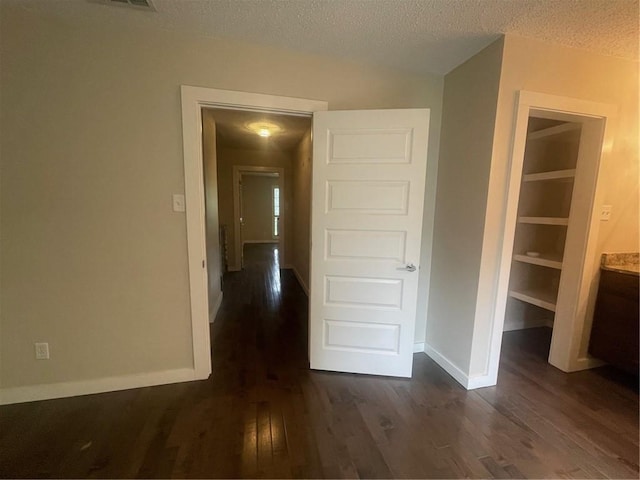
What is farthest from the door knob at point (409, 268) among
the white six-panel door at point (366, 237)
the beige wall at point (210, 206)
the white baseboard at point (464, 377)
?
the beige wall at point (210, 206)

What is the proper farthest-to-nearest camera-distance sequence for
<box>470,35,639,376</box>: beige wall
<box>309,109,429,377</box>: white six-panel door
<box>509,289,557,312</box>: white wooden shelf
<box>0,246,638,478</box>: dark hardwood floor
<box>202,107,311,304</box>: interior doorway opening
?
<box>202,107,311,304</box>: interior doorway opening, <box>509,289,557,312</box>: white wooden shelf, <box>309,109,429,377</box>: white six-panel door, <box>470,35,639,376</box>: beige wall, <box>0,246,638,478</box>: dark hardwood floor

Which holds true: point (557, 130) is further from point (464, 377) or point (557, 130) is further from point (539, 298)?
point (464, 377)

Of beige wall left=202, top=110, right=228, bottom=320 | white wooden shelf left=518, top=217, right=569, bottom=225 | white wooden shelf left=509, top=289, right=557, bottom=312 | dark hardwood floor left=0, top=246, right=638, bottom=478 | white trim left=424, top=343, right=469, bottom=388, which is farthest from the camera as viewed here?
beige wall left=202, top=110, right=228, bottom=320

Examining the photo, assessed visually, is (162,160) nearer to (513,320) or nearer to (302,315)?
(302,315)

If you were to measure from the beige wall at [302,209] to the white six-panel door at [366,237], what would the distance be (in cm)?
167

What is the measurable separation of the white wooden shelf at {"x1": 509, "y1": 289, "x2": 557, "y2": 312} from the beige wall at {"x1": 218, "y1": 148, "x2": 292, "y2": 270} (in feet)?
13.3

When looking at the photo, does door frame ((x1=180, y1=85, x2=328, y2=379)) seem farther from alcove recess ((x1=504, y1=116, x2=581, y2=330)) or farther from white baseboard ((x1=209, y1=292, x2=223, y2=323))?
alcove recess ((x1=504, y1=116, x2=581, y2=330))

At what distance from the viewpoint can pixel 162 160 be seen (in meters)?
1.84

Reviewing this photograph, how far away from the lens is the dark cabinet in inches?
80.2

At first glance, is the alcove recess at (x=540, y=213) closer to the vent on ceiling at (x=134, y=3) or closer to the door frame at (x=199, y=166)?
the door frame at (x=199, y=166)

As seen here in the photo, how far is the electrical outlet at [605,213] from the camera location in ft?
7.00

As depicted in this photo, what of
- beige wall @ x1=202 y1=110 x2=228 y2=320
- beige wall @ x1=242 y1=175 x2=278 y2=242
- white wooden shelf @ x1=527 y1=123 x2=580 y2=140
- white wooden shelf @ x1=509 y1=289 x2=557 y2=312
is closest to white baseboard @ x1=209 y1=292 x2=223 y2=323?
beige wall @ x1=202 y1=110 x2=228 y2=320

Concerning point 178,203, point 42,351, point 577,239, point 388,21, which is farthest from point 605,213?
point 42,351

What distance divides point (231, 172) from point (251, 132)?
59.1 inches
